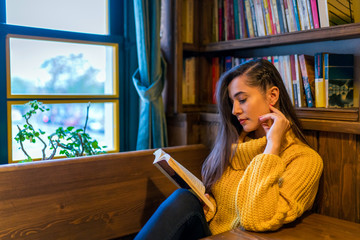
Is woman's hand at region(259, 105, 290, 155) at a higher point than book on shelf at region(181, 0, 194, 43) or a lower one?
lower

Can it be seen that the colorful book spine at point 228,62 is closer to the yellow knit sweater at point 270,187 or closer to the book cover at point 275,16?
the book cover at point 275,16

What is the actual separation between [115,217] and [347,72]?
4.01 feet

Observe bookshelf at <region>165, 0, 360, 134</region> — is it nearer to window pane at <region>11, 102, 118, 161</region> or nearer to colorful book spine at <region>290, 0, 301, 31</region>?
colorful book spine at <region>290, 0, 301, 31</region>

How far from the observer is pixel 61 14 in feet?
6.70

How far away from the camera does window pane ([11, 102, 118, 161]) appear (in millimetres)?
1915

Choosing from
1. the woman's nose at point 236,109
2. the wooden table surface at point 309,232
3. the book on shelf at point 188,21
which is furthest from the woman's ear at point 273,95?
the book on shelf at point 188,21

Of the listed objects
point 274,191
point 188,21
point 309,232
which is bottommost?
point 309,232

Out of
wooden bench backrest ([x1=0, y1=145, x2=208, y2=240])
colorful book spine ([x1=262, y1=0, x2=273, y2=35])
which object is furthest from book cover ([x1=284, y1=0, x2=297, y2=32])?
wooden bench backrest ([x1=0, y1=145, x2=208, y2=240])

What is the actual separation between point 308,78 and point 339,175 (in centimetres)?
46

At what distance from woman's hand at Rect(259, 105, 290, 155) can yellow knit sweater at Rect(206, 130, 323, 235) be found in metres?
0.05

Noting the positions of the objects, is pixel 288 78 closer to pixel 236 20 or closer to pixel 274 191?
pixel 236 20

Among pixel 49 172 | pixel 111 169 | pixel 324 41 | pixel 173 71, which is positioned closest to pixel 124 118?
pixel 173 71

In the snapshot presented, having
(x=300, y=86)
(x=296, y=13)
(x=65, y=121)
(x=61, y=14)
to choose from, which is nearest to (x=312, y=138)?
(x=300, y=86)

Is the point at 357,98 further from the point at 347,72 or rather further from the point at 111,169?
the point at 111,169
